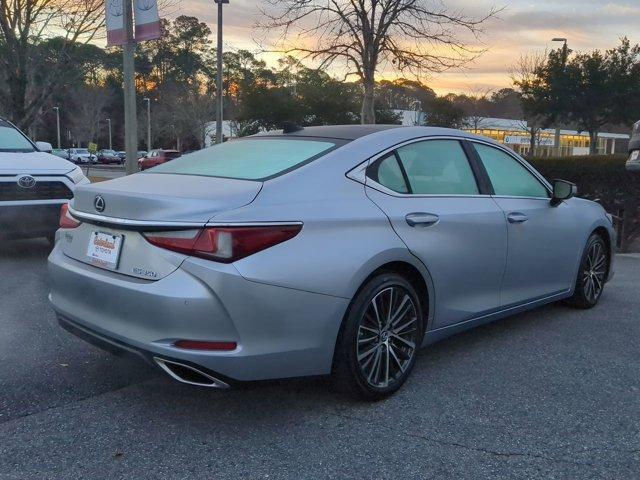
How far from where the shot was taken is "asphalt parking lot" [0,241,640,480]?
2.77m

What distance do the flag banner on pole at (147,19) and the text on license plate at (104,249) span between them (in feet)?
27.6

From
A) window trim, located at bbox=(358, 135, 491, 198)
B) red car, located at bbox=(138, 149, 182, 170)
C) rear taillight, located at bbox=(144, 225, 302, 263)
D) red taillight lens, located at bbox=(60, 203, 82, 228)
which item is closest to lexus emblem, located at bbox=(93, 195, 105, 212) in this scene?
red taillight lens, located at bbox=(60, 203, 82, 228)

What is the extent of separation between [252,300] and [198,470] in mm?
759

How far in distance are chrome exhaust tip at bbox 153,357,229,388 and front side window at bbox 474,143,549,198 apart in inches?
94.9

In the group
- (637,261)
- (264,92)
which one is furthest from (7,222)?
(264,92)

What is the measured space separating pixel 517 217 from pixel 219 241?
2369mm

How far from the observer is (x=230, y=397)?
347cm

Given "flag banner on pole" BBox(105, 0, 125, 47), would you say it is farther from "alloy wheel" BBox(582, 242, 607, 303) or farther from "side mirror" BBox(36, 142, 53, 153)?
"alloy wheel" BBox(582, 242, 607, 303)

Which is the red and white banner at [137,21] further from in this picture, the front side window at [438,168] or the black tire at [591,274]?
the black tire at [591,274]

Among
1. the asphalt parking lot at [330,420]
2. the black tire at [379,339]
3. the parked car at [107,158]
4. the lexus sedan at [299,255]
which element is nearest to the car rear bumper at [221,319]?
the lexus sedan at [299,255]

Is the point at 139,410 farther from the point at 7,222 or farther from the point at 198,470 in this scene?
the point at 7,222

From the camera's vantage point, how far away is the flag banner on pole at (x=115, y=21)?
11242 millimetres

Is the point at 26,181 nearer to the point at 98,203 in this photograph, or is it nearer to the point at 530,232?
the point at 98,203

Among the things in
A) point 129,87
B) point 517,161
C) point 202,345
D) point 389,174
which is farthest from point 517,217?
point 129,87
